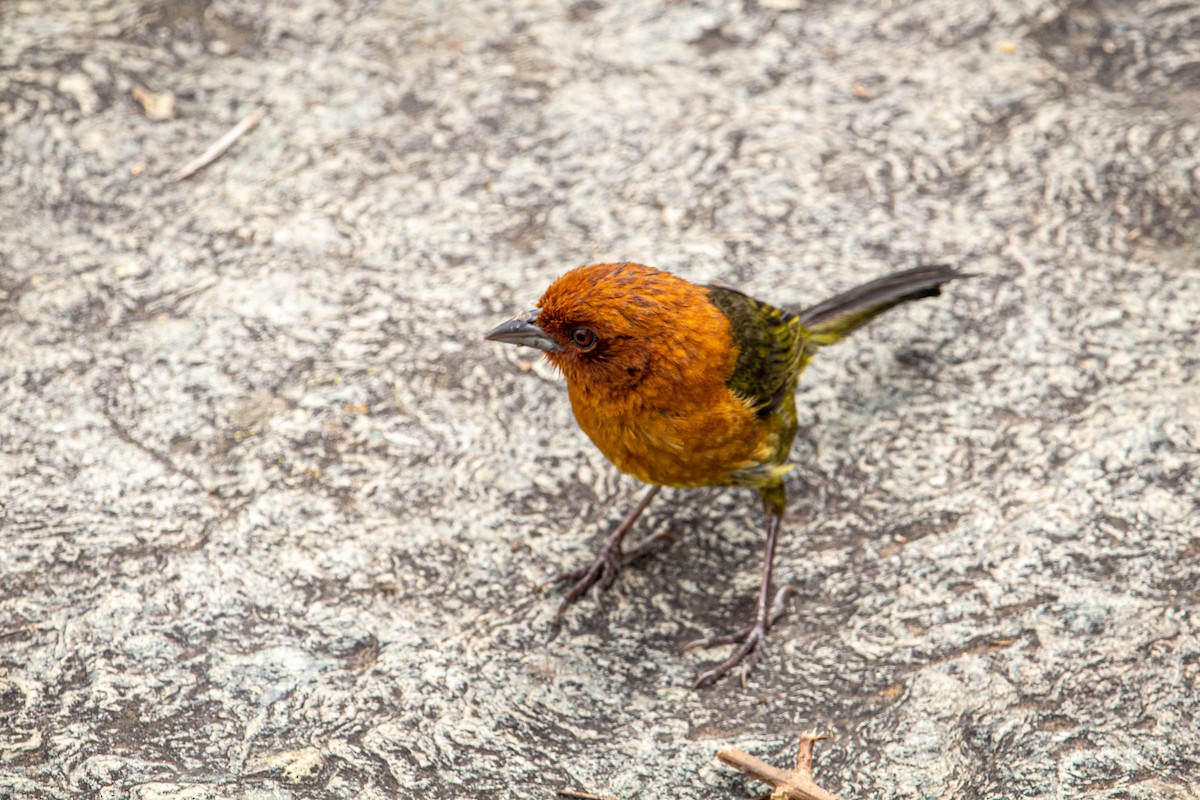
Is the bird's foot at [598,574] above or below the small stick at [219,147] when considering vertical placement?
below

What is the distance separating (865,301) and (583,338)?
141 cm

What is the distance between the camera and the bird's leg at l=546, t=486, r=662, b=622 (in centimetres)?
397

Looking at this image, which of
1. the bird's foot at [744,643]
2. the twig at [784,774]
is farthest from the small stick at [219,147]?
the twig at [784,774]

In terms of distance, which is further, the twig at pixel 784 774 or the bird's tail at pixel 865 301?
the bird's tail at pixel 865 301

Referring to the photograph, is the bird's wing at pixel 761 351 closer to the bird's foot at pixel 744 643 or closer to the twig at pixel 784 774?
the bird's foot at pixel 744 643

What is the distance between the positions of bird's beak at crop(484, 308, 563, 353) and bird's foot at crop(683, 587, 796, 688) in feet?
3.78

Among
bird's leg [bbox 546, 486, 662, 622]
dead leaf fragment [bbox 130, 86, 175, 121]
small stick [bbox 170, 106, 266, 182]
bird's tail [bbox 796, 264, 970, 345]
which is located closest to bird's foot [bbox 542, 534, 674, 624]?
bird's leg [bbox 546, 486, 662, 622]

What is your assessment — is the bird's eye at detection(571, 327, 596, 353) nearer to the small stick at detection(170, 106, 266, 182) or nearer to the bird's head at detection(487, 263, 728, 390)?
the bird's head at detection(487, 263, 728, 390)

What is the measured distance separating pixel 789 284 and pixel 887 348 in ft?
1.67

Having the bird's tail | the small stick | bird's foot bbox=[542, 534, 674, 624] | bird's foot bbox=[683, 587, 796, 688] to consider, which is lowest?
bird's foot bbox=[683, 587, 796, 688]

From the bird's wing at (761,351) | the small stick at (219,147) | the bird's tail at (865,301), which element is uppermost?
the small stick at (219,147)

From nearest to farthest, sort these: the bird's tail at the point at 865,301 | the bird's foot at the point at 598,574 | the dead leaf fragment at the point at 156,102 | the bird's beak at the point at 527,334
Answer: the bird's beak at the point at 527,334
the bird's foot at the point at 598,574
the bird's tail at the point at 865,301
the dead leaf fragment at the point at 156,102

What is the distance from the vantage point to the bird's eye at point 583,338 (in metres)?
3.62

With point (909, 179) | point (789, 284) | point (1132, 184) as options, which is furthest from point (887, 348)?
point (1132, 184)
